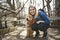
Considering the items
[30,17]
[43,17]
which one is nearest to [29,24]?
[30,17]

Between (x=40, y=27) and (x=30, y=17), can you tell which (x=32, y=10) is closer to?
(x=30, y=17)

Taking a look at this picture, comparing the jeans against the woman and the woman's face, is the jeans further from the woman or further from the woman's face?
the woman's face

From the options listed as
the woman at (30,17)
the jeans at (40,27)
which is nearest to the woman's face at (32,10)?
the woman at (30,17)

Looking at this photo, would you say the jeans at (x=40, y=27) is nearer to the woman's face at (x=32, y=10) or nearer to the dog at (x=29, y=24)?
the dog at (x=29, y=24)

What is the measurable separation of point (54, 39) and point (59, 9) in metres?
0.72

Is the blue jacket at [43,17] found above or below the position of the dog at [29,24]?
above

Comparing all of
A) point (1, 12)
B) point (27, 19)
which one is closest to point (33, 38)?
point (27, 19)

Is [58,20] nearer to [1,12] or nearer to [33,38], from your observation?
[33,38]

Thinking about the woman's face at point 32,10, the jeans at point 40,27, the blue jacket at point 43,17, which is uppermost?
the woman's face at point 32,10

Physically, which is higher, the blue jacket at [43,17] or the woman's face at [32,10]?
the woman's face at [32,10]

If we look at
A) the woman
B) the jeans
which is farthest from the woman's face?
the jeans

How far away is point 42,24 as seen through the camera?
183 cm

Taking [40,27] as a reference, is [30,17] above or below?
above

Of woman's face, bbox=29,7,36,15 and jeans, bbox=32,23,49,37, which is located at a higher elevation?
woman's face, bbox=29,7,36,15
